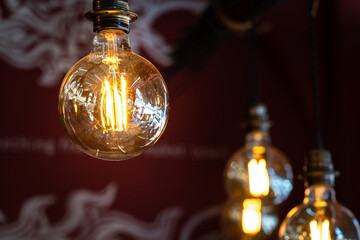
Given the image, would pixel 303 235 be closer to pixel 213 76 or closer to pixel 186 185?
pixel 186 185

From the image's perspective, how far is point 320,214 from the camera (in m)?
1.31

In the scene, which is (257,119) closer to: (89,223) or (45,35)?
(89,223)

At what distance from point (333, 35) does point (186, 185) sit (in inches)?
60.3

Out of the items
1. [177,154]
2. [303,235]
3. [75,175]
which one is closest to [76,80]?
[303,235]

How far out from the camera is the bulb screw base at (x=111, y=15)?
1.06m

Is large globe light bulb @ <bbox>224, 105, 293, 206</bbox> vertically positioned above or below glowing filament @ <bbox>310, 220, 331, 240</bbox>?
above

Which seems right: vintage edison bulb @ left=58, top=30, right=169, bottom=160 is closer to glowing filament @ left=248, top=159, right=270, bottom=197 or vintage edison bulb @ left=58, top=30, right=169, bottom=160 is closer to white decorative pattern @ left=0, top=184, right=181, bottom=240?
glowing filament @ left=248, top=159, right=270, bottom=197

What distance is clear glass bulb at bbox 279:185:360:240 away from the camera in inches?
50.2

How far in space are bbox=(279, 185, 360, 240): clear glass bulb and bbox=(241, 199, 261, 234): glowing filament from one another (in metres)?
1.39

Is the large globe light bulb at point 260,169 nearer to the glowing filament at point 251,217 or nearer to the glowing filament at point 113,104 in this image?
the glowing filament at point 251,217

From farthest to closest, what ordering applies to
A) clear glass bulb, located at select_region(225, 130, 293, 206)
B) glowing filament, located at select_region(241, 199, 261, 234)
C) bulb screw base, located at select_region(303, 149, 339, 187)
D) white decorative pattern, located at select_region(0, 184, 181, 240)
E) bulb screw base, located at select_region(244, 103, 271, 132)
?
white decorative pattern, located at select_region(0, 184, 181, 240) < glowing filament, located at select_region(241, 199, 261, 234) < bulb screw base, located at select_region(244, 103, 271, 132) < clear glass bulb, located at select_region(225, 130, 293, 206) < bulb screw base, located at select_region(303, 149, 339, 187)

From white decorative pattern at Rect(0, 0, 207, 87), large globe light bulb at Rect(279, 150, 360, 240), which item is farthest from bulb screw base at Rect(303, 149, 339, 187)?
white decorative pattern at Rect(0, 0, 207, 87)

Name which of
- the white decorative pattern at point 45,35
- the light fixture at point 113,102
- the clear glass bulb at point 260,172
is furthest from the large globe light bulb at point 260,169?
the white decorative pattern at point 45,35

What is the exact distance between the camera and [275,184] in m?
2.18
